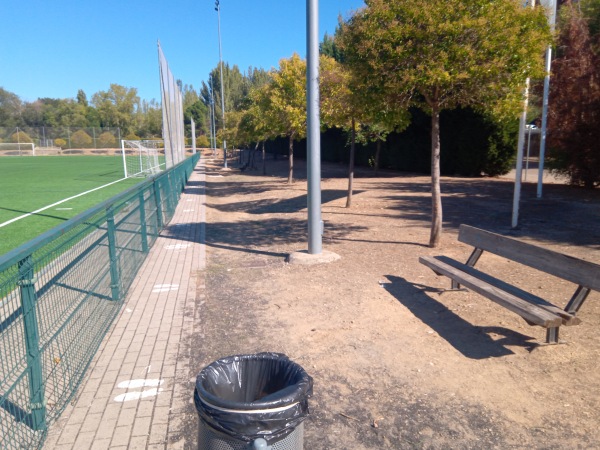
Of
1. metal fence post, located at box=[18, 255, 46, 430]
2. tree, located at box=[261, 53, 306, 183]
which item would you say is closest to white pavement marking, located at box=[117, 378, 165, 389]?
metal fence post, located at box=[18, 255, 46, 430]

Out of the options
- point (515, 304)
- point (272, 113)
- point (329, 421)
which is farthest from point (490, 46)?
point (272, 113)

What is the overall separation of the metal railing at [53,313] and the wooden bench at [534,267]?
3688mm

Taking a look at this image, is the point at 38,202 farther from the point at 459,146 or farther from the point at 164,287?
the point at 459,146

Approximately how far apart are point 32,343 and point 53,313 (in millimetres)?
465

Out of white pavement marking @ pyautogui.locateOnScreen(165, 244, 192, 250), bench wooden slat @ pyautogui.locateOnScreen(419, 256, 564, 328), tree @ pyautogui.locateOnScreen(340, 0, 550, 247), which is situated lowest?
white pavement marking @ pyautogui.locateOnScreen(165, 244, 192, 250)

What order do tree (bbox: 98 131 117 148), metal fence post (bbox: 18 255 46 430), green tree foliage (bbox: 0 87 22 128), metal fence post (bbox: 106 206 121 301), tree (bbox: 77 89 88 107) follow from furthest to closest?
tree (bbox: 77 89 88 107)
green tree foliage (bbox: 0 87 22 128)
tree (bbox: 98 131 117 148)
metal fence post (bbox: 106 206 121 301)
metal fence post (bbox: 18 255 46 430)

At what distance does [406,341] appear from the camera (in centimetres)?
484

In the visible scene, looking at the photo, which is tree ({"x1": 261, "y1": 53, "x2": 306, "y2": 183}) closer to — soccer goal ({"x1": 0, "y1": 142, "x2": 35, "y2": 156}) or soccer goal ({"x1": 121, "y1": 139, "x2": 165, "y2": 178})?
soccer goal ({"x1": 121, "y1": 139, "x2": 165, "y2": 178})

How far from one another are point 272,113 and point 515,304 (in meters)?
16.6

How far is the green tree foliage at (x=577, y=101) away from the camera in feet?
47.9

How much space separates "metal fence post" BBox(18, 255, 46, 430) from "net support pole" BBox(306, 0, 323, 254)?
5.06 metres

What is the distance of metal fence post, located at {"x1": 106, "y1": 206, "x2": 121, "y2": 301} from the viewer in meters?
5.64

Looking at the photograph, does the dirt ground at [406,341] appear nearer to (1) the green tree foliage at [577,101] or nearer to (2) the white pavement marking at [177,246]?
(2) the white pavement marking at [177,246]

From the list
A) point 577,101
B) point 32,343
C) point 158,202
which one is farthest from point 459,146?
point 32,343
